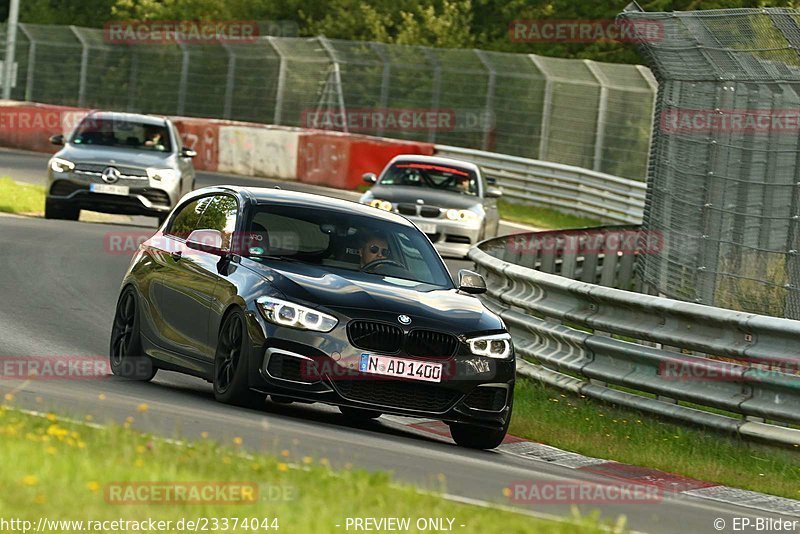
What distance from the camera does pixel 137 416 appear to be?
A: 8953mm

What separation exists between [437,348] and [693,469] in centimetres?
165

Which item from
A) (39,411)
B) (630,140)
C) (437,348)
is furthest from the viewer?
(630,140)

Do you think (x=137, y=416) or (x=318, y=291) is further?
(x=318, y=291)

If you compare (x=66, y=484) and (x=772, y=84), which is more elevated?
(x=772, y=84)

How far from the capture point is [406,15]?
55.7 m

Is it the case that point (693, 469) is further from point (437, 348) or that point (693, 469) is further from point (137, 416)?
point (137, 416)

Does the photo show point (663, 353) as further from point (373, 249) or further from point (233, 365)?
point (233, 365)

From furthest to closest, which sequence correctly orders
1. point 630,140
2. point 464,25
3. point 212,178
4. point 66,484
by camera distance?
point 464,25 < point 212,178 < point 630,140 < point 66,484

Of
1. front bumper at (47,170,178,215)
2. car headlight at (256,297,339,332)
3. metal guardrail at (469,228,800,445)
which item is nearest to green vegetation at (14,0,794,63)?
front bumper at (47,170,178,215)

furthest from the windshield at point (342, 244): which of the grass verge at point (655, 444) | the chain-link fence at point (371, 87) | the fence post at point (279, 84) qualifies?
the fence post at point (279, 84)

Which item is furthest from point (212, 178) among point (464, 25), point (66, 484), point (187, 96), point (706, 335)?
point (66, 484)

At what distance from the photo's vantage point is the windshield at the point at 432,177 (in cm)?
2509

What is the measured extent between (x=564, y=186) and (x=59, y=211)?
41.8 feet

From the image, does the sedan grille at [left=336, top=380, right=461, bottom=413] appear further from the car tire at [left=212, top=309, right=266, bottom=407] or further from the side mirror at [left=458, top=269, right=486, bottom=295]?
the side mirror at [left=458, top=269, right=486, bottom=295]
